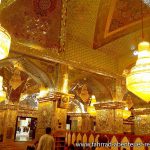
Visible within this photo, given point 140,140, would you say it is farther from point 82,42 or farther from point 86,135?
point 82,42

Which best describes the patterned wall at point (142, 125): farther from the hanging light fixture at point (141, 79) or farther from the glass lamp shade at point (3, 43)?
the glass lamp shade at point (3, 43)

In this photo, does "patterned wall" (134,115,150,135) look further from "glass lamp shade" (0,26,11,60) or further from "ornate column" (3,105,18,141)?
"glass lamp shade" (0,26,11,60)

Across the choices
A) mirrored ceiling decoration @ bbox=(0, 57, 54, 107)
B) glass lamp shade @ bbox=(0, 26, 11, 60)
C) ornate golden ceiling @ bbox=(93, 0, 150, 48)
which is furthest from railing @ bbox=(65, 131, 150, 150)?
ornate golden ceiling @ bbox=(93, 0, 150, 48)

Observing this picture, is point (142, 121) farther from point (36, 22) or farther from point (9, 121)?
point (36, 22)

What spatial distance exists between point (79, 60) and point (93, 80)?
1.66m

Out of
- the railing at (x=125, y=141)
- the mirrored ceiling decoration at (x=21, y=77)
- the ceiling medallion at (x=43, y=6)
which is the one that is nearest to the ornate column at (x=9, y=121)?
the mirrored ceiling decoration at (x=21, y=77)

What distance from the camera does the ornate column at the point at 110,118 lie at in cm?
861

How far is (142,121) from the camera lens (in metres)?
11.9

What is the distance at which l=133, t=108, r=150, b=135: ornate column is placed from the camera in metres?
11.3

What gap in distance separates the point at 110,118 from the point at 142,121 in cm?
389

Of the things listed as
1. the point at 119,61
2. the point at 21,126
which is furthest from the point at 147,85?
the point at 21,126

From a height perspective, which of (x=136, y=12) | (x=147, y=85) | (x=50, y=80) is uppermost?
(x=136, y=12)

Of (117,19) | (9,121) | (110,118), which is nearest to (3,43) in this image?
(117,19)

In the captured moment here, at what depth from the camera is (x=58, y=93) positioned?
7285 millimetres
